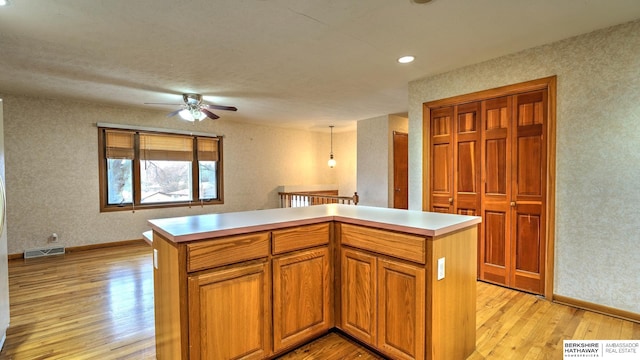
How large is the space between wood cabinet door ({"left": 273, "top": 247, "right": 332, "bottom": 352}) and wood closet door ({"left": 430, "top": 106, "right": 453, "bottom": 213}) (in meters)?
2.11

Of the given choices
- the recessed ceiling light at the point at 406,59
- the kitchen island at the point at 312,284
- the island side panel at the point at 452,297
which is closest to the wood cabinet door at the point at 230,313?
the kitchen island at the point at 312,284

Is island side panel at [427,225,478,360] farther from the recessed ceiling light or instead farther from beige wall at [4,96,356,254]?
beige wall at [4,96,356,254]

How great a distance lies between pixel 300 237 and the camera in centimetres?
205

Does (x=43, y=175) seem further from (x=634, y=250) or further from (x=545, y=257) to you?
(x=634, y=250)

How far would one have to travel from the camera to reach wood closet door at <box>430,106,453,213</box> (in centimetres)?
362

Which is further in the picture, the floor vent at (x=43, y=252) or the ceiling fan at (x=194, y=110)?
the floor vent at (x=43, y=252)

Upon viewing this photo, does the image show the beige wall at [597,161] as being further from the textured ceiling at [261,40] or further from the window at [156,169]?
the window at [156,169]

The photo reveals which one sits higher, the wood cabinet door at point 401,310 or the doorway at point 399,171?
the doorway at point 399,171

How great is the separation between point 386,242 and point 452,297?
51 centimetres

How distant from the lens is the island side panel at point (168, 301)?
159cm

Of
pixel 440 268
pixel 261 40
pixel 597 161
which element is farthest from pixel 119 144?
pixel 597 161

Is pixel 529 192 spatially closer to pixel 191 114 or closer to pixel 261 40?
pixel 261 40

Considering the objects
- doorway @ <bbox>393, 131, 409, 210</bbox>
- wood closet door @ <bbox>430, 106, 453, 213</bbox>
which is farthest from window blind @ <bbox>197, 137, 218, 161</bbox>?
wood closet door @ <bbox>430, 106, 453, 213</bbox>

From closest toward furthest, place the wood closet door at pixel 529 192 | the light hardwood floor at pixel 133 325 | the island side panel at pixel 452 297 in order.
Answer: the island side panel at pixel 452 297 → the light hardwood floor at pixel 133 325 → the wood closet door at pixel 529 192
